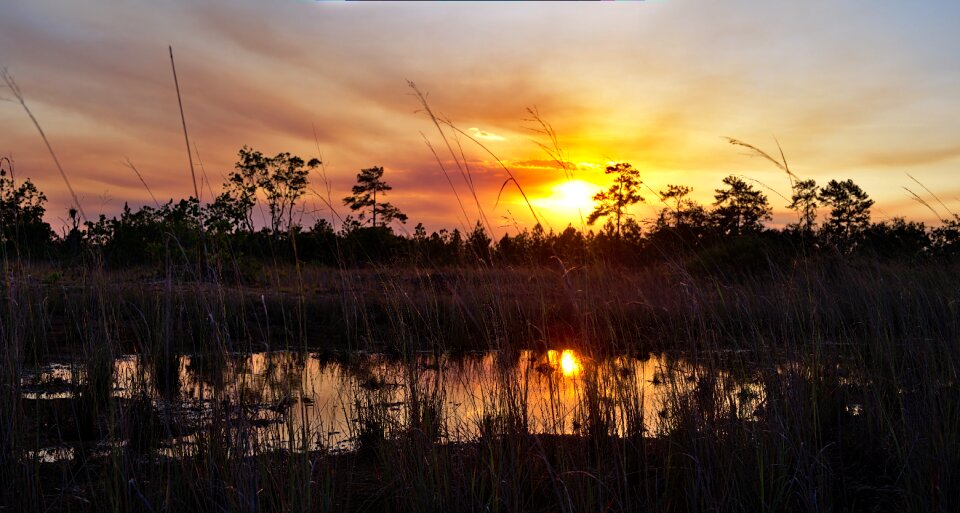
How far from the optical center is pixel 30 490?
2932mm

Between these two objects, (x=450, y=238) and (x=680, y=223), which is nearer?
(x=680, y=223)

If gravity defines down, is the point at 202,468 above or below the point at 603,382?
below

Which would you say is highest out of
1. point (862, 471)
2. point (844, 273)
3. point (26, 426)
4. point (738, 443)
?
point (844, 273)

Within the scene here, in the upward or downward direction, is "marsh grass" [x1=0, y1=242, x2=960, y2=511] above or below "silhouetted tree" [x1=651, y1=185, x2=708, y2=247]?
below

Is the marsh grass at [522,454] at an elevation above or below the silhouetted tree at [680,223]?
below

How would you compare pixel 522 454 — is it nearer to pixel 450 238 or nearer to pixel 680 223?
pixel 680 223

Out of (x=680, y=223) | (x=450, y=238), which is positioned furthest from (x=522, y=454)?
(x=450, y=238)

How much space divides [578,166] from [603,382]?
4.33 feet

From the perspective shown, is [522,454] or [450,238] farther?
[450,238]

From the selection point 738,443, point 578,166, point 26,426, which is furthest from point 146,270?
point 738,443

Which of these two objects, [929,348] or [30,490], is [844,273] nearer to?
[929,348]

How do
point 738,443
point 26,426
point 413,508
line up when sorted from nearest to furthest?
point 413,508 → point 738,443 → point 26,426

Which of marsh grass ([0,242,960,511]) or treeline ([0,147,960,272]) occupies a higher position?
treeline ([0,147,960,272])

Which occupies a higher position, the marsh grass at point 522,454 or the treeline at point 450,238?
the treeline at point 450,238
